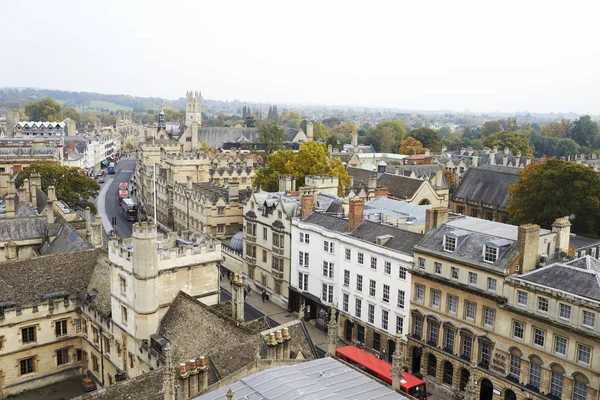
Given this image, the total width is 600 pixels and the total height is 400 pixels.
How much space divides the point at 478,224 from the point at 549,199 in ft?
67.6

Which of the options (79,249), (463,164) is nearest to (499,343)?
(79,249)

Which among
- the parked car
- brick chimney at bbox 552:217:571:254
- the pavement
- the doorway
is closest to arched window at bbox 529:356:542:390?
the doorway

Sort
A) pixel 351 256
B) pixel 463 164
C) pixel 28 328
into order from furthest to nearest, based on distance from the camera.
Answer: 1. pixel 463 164
2. pixel 351 256
3. pixel 28 328

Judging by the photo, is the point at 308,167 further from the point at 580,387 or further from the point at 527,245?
the point at 580,387

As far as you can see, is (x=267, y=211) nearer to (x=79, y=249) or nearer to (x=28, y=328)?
(x=79, y=249)

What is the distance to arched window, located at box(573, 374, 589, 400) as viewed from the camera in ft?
108

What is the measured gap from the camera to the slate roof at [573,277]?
3355 cm

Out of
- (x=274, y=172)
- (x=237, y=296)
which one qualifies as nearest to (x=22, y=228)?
(x=237, y=296)

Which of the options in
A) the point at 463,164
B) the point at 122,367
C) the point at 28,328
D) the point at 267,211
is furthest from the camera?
the point at 463,164

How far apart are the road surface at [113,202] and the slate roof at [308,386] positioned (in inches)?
2383

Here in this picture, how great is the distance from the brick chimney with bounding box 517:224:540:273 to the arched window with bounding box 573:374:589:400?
733 centimetres

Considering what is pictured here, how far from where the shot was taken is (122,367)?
3541 centimetres

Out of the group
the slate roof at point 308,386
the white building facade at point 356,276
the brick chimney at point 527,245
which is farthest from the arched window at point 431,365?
the slate roof at point 308,386

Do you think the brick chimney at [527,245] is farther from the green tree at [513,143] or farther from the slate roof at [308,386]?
the green tree at [513,143]
